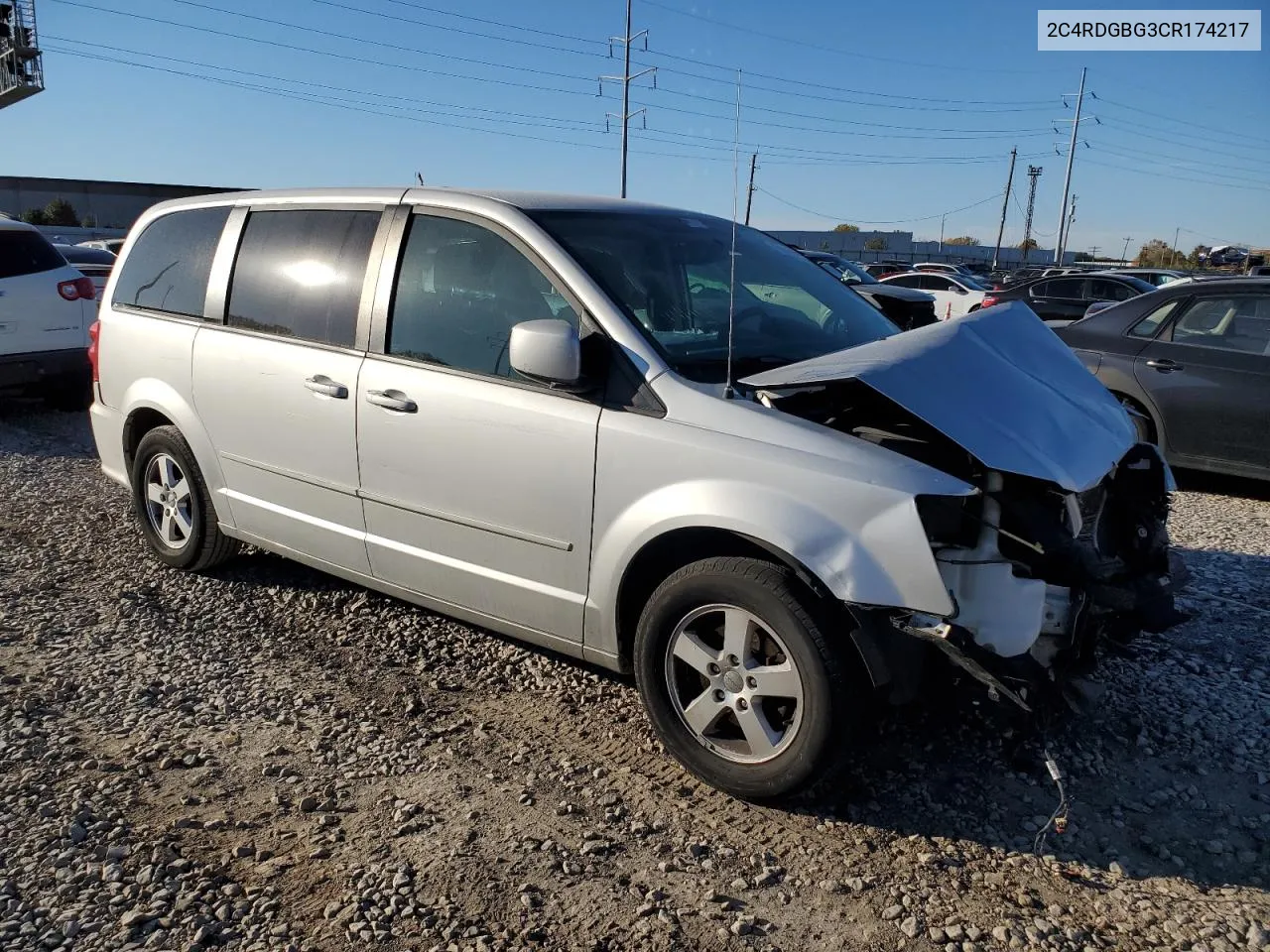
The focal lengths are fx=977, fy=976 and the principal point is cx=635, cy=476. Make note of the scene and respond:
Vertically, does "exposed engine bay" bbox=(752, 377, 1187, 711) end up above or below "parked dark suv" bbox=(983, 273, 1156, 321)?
below

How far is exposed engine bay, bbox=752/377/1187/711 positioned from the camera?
280cm

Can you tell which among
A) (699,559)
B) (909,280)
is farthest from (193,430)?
(909,280)

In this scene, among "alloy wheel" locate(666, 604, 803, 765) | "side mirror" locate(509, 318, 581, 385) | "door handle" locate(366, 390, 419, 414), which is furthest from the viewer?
"door handle" locate(366, 390, 419, 414)

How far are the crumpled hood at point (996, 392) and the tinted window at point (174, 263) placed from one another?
307cm

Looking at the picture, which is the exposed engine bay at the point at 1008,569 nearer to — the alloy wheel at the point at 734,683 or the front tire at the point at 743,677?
the front tire at the point at 743,677

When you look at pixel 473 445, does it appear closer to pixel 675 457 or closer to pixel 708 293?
pixel 675 457

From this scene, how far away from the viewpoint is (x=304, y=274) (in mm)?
4281

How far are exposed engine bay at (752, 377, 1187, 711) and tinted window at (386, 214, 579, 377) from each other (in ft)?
3.24

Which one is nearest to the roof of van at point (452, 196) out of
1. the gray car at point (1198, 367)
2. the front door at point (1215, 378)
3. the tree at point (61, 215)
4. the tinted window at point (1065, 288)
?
the gray car at point (1198, 367)

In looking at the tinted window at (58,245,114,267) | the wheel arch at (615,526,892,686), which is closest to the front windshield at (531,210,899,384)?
the wheel arch at (615,526,892,686)

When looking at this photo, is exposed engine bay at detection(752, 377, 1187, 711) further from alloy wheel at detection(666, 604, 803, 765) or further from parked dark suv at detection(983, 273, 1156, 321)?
parked dark suv at detection(983, 273, 1156, 321)

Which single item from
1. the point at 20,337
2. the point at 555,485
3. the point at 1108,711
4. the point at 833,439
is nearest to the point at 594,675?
the point at 555,485

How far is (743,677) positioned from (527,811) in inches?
31.6

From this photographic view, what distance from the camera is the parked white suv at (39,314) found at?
8469 millimetres
